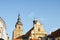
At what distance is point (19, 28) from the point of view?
264ft

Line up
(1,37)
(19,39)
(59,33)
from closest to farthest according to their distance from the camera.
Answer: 1. (1,37)
2. (59,33)
3. (19,39)

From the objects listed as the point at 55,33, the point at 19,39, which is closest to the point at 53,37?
the point at 55,33

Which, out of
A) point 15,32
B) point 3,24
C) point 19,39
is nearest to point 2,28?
point 3,24

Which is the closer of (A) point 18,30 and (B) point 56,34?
(B) point 56,34

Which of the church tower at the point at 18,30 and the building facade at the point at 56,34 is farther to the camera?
the church tower at the point at 18,30

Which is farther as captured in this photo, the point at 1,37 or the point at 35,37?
the point at 35,37

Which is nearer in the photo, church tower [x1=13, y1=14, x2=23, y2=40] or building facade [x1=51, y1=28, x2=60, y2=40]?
building facade [x1=51, y1=28, x2=60, y2=40]

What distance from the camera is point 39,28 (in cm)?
6128

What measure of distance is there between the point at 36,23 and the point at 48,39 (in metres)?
5.31

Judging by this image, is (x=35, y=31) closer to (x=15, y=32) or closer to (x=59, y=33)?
(x=59, y=33)

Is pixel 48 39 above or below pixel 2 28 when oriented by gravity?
below

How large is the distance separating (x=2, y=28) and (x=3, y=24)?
1.00 metres

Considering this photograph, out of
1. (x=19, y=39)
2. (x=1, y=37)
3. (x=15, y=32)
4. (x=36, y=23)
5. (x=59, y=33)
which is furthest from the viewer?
(x=15, y=32)

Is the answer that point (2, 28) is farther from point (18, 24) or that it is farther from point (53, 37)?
point (18, 24)
